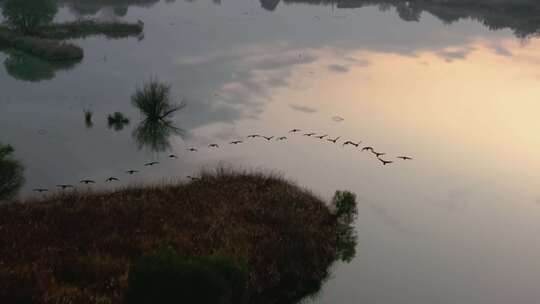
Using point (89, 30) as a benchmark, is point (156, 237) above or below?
below

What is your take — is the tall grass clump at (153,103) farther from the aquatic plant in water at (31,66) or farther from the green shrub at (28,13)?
the green shrub at (28,13)

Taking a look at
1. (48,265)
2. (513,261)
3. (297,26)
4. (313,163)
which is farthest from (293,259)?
(297,26)

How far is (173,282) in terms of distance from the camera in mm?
10391

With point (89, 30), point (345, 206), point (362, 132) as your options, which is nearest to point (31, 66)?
point (89, 30)

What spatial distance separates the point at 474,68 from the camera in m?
58.7

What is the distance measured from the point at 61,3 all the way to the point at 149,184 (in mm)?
96013

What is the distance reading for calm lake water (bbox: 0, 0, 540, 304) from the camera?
64.6 feet

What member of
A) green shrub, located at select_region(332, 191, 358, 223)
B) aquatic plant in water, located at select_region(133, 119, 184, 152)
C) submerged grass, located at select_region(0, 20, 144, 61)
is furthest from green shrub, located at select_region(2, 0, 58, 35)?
green shrub, located at select_region(332, 191, 358, 223)

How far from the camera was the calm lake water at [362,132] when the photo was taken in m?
19.7

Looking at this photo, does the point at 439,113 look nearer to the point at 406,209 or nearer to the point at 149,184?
the point at 406,209

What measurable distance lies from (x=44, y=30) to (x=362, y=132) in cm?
4904

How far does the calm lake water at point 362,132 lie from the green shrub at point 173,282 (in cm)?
703

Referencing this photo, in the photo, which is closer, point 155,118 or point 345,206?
point 345,206

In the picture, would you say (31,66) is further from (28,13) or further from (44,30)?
(44,30)
